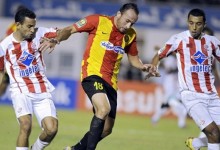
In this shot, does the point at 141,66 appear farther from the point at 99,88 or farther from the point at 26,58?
the point at 26,58

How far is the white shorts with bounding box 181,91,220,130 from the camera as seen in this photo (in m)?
11.5

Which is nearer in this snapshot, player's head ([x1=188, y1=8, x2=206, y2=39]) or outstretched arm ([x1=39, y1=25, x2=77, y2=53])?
outstretched arm ([x1=39, y1=25, x2=77, y2=53])

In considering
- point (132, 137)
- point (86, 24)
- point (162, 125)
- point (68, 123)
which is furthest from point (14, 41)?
point (162, 125)

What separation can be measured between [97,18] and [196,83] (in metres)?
1.82

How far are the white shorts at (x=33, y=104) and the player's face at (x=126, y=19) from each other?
4.83 feet

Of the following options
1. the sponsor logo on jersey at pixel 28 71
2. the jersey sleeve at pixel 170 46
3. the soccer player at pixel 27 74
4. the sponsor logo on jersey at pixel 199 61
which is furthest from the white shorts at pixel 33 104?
the sponsor logo on jersey at pixel 199 61

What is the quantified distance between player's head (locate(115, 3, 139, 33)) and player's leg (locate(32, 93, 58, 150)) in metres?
1.47

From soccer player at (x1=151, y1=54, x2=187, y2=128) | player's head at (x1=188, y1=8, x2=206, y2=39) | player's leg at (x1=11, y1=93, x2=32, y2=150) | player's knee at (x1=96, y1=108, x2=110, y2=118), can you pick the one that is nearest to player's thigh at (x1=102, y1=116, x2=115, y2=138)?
player's knee at (x1=96, y1=108, x2=110, y2=118)

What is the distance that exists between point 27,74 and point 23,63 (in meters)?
0.18

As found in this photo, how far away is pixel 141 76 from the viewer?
3025 cm

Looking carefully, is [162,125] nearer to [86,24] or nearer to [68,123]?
[68,123]

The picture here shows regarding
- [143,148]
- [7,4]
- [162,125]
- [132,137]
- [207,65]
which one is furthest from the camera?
[7,4]

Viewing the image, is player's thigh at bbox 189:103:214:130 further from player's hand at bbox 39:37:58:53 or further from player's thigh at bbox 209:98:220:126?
player's hand at bbox 39:37:58:53

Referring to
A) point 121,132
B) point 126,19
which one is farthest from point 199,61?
point 121,132
